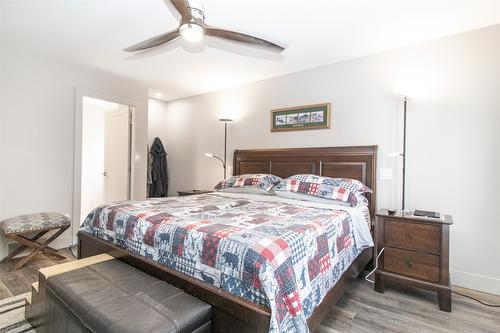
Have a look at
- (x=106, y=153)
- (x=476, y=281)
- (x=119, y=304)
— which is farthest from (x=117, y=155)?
(x=476, y=281)

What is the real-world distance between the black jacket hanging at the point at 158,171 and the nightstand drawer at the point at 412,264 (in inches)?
158

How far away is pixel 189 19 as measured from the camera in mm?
1777

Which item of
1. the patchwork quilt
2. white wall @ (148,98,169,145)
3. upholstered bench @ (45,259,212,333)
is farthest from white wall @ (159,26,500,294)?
white wall @ (148,98,169,145)

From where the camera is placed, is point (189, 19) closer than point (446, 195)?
Yes

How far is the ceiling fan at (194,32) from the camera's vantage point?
174cm

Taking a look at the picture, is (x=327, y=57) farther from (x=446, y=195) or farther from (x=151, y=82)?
(x=151, y=82)

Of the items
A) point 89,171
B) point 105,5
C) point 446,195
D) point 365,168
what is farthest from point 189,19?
point 89,171

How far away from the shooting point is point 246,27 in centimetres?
253

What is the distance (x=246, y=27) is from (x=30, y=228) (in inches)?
119

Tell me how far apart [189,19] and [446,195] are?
282cm

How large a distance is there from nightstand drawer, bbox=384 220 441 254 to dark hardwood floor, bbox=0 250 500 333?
18.0 inches

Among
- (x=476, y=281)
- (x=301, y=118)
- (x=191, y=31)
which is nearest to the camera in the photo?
(x=191, y=31)

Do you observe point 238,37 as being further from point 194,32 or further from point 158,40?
point 158,40

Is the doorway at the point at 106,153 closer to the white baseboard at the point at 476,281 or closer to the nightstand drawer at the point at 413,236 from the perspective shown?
the nightstand drawer at the point at 413,236
